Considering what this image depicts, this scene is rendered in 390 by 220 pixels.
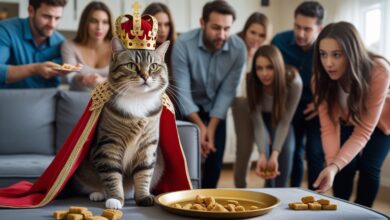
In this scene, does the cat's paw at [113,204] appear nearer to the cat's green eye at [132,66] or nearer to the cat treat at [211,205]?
the cat treat at [211,205]

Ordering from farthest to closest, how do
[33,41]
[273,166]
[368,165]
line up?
[33,41]
[273,166]
[368,165]

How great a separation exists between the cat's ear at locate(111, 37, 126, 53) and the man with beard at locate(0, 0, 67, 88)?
1.20 metres

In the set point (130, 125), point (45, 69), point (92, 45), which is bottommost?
point (130, 125)

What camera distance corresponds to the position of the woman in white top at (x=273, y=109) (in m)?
2.40

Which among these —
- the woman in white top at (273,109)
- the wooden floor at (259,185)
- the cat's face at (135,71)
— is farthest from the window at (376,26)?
the cat's face at (135,71)

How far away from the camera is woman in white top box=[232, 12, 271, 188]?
103 inches

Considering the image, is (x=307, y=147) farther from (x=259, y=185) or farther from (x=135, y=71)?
(x=135, y=71)

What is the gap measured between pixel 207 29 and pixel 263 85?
0.42 meters

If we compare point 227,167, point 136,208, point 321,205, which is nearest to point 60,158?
point 136,208

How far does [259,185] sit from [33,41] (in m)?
2.02

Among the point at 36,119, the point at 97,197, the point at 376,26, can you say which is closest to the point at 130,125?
the point at 97,197

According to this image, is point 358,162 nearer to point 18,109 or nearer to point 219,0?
point 219,0

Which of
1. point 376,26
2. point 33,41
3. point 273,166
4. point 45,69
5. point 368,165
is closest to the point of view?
point 368,165

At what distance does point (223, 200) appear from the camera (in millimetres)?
1297
